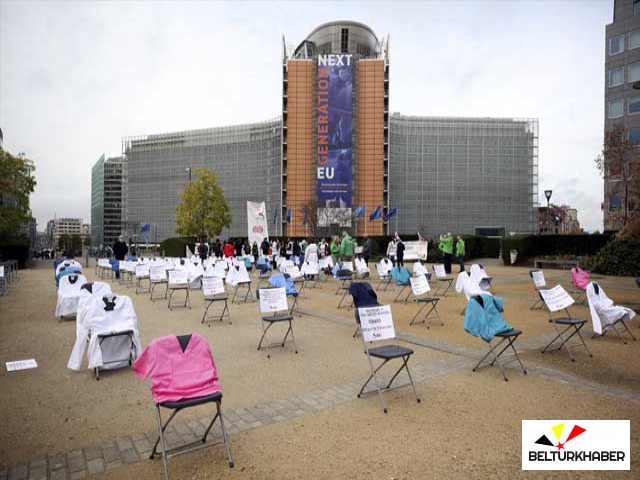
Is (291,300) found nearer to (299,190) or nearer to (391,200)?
(299,190)

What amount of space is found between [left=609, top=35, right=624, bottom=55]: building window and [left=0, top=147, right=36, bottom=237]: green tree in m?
50.4

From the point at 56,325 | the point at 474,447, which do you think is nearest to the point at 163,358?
the point at 474,447

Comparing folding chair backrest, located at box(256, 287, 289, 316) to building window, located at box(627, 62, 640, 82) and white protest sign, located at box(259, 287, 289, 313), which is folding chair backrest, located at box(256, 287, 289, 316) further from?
building window, located at box(627, 62, 640, 82)

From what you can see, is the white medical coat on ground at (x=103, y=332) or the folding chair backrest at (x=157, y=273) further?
the folding chair backrest at (x=157, y=273)

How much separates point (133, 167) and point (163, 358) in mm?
88308

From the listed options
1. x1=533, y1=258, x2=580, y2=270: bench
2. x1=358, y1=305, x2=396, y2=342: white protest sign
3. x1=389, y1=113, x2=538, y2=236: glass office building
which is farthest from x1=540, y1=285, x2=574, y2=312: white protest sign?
x1=389, y1=113, x2=538, y2=236: glass office building

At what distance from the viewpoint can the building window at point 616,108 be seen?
42.1 m

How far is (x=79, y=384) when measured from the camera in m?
5.77

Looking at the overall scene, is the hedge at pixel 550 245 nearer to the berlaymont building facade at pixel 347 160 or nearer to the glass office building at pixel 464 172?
the berlaymont building facade at pixel 347 160

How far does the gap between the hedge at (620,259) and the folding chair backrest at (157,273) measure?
19.2 meters

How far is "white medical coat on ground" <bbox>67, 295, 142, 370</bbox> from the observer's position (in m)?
6.16

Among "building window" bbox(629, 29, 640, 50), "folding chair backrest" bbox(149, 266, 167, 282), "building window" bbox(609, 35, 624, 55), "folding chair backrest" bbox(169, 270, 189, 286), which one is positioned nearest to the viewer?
"folding chair backrest" bbox(169, 270, 189, 286)

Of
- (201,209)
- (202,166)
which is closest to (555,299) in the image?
(201,209)

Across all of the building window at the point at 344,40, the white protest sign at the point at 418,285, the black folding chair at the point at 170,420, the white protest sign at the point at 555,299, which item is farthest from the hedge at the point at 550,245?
the building window at the point at 344,40
